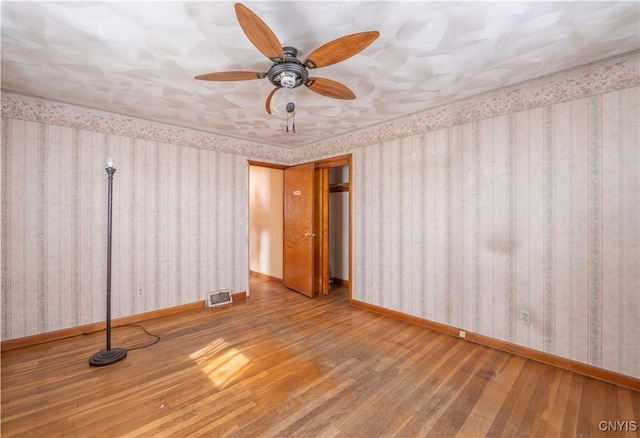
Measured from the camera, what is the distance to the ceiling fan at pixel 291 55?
1.45 metres

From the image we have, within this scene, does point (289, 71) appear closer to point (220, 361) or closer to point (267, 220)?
point (220, 361)

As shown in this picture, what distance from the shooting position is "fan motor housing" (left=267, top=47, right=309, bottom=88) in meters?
1.87

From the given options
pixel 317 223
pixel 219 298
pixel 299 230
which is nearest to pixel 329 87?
pixel 317 223

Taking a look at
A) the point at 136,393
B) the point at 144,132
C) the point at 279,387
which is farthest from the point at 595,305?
the point at 144,132

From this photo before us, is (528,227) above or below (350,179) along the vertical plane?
below

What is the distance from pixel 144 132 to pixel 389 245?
3.50 m

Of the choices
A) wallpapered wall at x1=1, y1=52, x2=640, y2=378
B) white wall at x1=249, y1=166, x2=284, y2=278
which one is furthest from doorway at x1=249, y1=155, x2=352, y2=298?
wallpapered wall at x1=1, y1=52, x2=640, y2=378

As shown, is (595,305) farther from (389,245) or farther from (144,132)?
(144,132)

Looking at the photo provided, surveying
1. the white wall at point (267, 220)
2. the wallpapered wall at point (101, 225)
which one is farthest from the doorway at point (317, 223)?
the wallpapered wall at point (101, 225)

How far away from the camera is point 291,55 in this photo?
1.96 metres

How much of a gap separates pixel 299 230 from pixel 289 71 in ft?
10.3

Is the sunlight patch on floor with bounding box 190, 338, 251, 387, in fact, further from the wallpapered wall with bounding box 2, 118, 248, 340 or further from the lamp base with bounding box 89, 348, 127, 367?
the wallpapered wall with bounding box 2, 118, 248, 340

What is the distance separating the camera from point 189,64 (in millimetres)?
2254

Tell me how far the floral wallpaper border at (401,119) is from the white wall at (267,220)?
3.72 feet
